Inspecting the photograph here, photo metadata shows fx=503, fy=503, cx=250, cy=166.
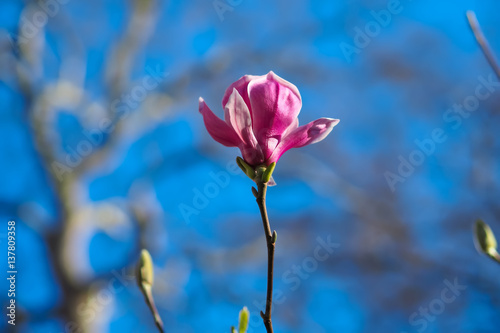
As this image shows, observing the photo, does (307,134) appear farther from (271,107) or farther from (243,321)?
(243,321)

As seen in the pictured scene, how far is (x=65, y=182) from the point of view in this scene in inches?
106

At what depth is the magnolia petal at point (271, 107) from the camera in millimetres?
421

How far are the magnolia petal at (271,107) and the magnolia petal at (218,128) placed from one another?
0.07 feet

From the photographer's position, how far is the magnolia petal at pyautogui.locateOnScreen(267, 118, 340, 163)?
410 mm

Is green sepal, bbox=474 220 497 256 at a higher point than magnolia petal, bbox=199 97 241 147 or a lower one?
lower

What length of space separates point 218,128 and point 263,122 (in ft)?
0.13

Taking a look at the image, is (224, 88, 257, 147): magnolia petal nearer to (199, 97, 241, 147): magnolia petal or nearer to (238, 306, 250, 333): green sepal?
(199, 97, 241, 147): magnolia petal

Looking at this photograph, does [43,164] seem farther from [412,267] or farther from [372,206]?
[412,267]

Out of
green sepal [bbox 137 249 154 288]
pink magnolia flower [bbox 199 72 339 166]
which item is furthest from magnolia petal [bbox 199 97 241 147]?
green sepal [bbox 137 249 154 288]

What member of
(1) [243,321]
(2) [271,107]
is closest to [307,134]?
(2) [271,107]

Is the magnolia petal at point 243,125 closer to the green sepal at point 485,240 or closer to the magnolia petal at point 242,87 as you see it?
the magnolia petal at point 242,87

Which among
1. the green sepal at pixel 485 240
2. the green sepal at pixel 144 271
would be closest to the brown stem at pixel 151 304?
the green sepal at pixel 144 271

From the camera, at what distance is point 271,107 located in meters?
0.42

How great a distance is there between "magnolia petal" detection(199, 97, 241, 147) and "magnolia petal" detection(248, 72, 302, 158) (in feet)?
0.07
